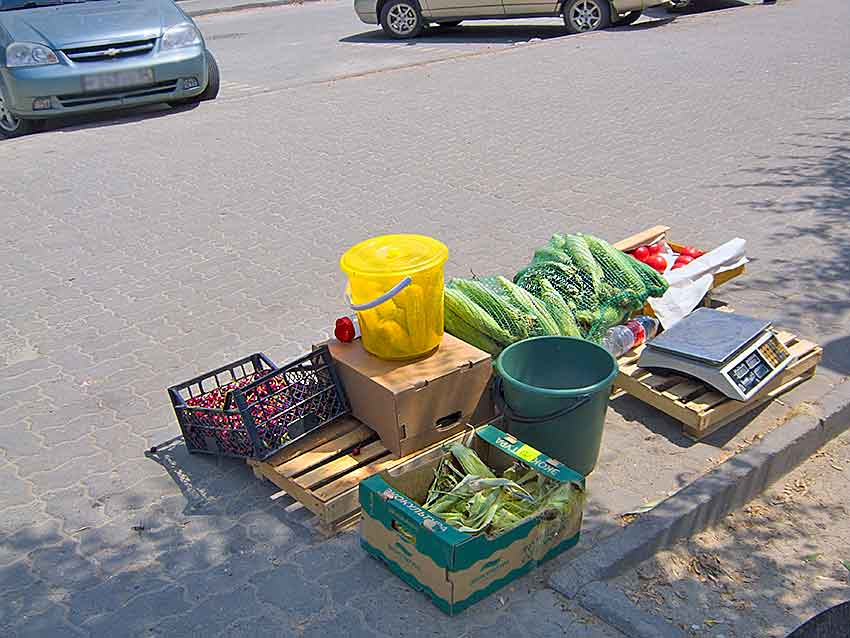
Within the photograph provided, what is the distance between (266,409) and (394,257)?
Answer: 3.12 ft

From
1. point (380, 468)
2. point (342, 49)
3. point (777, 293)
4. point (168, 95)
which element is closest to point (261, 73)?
point (342, 49)

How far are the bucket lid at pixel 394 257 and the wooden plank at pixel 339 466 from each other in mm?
862

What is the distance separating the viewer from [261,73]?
558 inches

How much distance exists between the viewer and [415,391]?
13.4 ft

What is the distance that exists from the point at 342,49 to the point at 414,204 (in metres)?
9.01

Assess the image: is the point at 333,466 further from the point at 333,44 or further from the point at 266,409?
the point at 333,44

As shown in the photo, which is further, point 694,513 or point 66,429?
point 66,429

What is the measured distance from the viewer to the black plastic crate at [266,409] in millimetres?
4133

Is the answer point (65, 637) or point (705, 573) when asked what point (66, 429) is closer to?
point (65, 637)

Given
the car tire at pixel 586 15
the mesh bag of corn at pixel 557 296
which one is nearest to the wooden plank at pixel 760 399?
the mesh bag of corn at pixel 557 296

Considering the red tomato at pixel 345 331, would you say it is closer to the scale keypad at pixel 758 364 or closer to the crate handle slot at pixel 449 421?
the crate handle slot at pixel 449 421

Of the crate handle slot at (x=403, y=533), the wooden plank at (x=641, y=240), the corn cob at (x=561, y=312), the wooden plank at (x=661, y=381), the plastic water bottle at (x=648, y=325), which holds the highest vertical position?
the corn cob at (x=561, y=312)

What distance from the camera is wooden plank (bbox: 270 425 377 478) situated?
13.5 ft

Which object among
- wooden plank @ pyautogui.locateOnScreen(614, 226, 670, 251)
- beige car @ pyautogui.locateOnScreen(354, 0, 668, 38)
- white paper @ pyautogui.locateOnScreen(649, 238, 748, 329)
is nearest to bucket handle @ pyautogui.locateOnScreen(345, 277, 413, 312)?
white paper @ pyautogui.locateOnScreen(649, 238, 748, 329)
